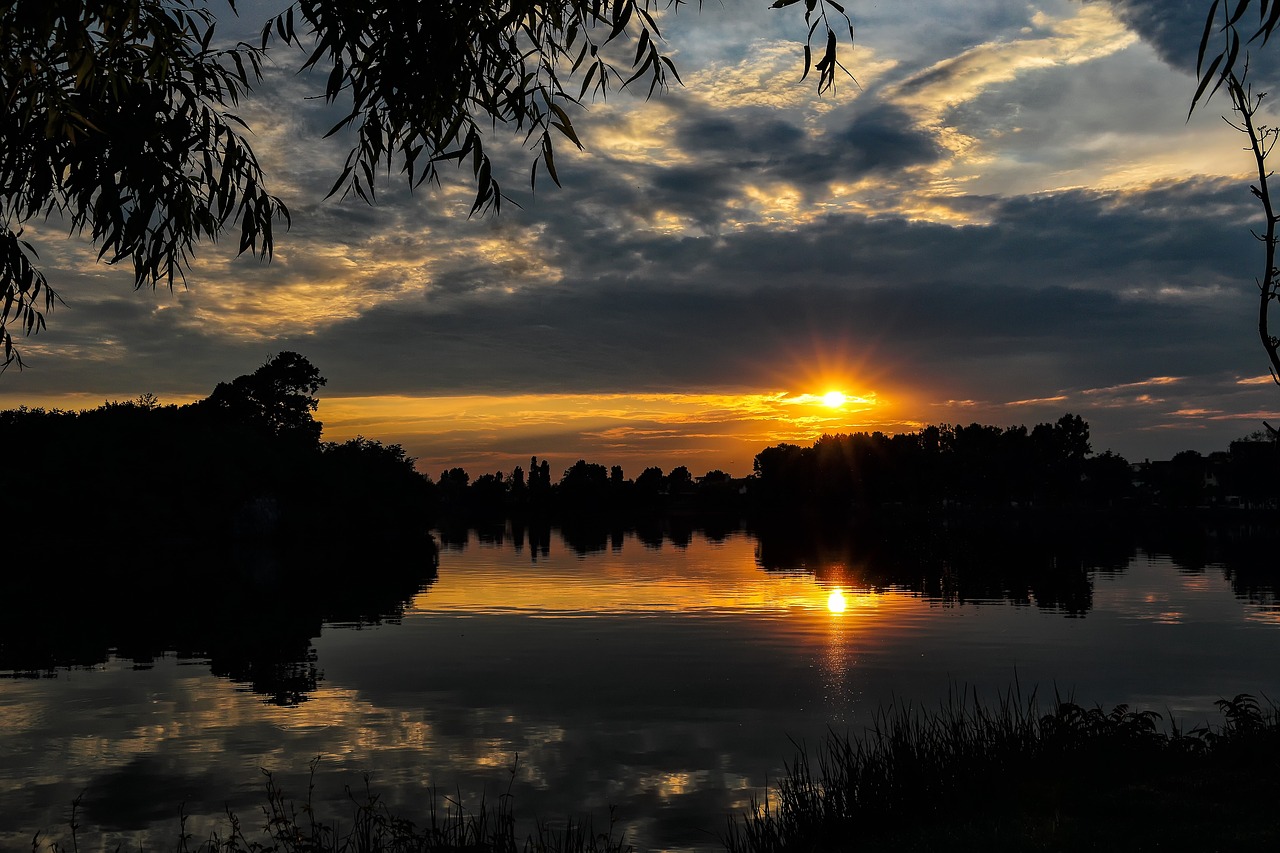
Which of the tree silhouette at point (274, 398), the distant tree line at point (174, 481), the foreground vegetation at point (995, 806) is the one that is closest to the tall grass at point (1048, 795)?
the foreground vegetation at point (995, 806)

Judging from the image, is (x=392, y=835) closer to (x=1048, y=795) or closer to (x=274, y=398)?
(x=1048, y=795)

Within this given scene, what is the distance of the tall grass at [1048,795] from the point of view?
40.1 ft

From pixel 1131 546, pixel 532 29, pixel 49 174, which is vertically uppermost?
pixel 532 29

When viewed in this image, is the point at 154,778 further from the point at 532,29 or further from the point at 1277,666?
the point at 1277,666

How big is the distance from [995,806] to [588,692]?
1679cm

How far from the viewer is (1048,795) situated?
47.2 feet

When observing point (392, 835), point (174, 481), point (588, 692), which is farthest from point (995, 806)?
point (174, 481)

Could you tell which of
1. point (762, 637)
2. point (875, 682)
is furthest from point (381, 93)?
point (762, 637)

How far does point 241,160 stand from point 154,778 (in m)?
13.8

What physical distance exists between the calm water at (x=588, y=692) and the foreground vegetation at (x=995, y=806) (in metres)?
1.92

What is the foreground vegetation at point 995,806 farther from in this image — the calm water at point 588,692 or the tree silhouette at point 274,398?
the tree silhouette at point 274,398

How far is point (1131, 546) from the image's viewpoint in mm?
117188

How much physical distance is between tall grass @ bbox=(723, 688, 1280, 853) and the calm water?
2518 millimetres

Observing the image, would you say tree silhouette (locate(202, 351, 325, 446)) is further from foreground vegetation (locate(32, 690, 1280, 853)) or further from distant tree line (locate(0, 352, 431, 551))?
foreground vegetation (locate(32, 690, 1280, 853))
